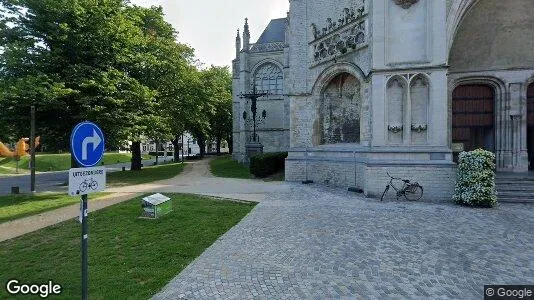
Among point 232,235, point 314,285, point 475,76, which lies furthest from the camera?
point 475,76

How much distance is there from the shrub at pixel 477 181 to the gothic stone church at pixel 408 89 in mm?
722

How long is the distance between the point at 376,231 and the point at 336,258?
2.04 m

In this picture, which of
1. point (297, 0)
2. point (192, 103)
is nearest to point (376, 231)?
point (297, 0)

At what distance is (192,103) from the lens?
24.3 metres

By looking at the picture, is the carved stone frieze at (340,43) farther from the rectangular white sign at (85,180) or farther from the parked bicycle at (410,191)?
the rectangular white sign at (85,180)

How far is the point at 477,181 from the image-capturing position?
9.95 m

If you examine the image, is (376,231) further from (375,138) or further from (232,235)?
(375,138)

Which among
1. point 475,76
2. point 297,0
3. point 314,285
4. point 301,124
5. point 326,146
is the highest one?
point 297,0

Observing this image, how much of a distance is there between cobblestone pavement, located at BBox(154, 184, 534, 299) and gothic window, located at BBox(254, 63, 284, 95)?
2645cm

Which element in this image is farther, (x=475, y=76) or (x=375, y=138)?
(x=475, y=76)

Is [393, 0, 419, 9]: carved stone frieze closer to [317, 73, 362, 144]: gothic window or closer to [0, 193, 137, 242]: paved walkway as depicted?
[317, 73, 362, 144]: gothic window

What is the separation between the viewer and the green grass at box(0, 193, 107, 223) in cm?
986

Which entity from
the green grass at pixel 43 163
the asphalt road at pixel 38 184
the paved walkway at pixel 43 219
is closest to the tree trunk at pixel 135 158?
the asphalt road at pixel 38 184

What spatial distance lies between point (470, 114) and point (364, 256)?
472 inches
